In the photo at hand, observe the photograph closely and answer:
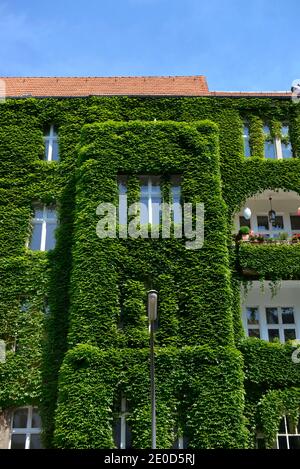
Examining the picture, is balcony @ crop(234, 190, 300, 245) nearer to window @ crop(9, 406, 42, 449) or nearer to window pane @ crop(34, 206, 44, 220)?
window pane @ crop(34, 206, 44, 220)

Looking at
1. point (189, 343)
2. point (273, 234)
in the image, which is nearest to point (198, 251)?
point (189, 343)

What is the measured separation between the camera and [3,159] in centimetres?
2508

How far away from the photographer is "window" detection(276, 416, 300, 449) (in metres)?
20.5

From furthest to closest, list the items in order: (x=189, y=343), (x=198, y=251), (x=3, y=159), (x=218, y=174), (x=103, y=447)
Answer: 1. (x=3, y=159)
2. (x=218, y=174)
3. (x=198, y=251)
4. (x=189, y=343)
5. (x=103, y=447)

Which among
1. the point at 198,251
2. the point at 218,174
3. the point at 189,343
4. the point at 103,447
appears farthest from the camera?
the point at 218,174

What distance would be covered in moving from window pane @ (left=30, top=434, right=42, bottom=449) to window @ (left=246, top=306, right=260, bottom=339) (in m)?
8.54

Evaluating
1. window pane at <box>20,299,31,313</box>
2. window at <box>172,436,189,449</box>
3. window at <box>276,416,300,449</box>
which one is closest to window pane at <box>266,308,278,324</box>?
window at <box>276,416,300,449</box>

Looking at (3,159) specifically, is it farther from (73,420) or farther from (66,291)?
(73,420)

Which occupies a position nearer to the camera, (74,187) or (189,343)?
(189,343)

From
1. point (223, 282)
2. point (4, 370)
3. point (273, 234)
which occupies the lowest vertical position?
point (4, 370)

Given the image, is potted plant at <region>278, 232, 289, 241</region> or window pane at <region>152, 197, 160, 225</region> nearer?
window pane at <region>152, 197, 160, 225</region>

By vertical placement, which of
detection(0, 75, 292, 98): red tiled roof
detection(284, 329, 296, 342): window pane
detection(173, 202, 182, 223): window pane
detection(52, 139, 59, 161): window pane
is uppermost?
detection(0, 75, 292, 98): red tiled roof

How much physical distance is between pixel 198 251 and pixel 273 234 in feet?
16.5

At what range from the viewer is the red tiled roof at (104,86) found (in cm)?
2934
